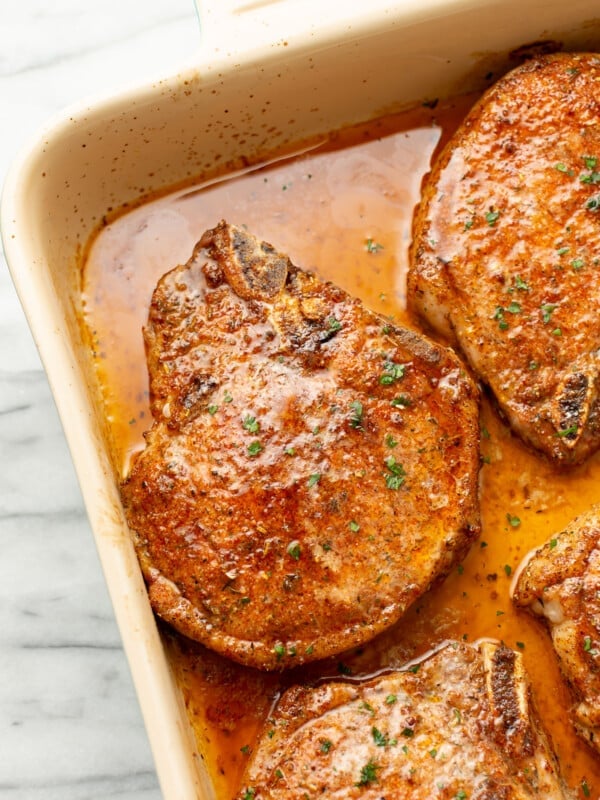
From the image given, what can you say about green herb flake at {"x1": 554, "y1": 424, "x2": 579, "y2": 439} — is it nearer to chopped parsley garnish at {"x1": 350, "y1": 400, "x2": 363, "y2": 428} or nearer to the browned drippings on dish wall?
the browned drippings on dish wall

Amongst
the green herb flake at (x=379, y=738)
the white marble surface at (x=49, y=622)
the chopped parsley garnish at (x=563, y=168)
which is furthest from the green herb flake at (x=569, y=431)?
the white marble surface at (x=49, y=622)

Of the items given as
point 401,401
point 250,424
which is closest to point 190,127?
point 250,424

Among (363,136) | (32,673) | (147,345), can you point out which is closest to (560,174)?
(363,136)

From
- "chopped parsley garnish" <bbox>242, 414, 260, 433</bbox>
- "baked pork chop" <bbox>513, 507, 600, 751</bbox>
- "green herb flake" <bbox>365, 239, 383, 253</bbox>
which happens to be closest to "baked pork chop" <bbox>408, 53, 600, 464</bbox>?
"green herb flake" <bbox>365, 239, 383, 253</bbox>

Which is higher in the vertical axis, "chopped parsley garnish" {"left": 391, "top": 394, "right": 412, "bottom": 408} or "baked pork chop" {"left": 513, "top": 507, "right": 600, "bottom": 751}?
"chopped parsley garnish" {"left": 391, "top": 394, "right": 412, "bottom": 408}

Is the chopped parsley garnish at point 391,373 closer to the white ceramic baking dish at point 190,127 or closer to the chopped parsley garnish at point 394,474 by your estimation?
the chopped parsley garnish at point 394,474

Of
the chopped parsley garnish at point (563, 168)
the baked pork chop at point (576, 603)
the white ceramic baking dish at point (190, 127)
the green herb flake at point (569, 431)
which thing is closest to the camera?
the white ceramic baking dish at point (190, 127)

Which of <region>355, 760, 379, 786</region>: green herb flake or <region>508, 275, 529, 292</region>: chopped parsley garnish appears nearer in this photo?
<region>355, 760, 379, 786</region>: green herb flake
